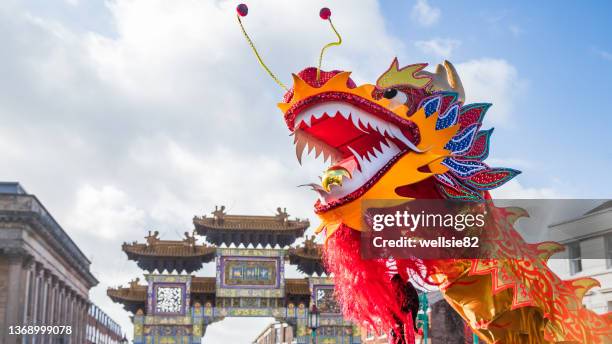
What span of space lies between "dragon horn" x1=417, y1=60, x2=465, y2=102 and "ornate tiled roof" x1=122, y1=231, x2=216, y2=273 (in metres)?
32.4

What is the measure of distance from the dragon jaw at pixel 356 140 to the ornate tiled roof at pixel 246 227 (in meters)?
33.1

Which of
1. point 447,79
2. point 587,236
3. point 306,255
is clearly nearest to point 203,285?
point 306,255

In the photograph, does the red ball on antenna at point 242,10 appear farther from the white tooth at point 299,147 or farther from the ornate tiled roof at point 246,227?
the ornate tiled roof at point 246,227

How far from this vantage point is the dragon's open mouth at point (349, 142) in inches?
239

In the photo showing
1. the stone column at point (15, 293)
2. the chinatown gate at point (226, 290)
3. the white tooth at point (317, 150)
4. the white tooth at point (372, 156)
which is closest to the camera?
the white tooth at point (372, 156)

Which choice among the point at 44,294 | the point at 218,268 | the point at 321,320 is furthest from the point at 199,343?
the point at 44,294

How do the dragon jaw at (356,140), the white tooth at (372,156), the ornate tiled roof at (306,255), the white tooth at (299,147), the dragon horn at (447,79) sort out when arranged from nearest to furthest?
the dragon jaw at (356,140), the white tooth at (372,156), the white tooth at (299,147), the dragon horn at (447,79), the ornate tiled roof at (306,255)

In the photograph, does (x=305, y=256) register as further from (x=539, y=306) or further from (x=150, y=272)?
(x=539, y=306)

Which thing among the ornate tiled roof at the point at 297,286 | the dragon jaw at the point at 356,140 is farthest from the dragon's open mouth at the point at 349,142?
the ornate tiled roof at the point at 297,286

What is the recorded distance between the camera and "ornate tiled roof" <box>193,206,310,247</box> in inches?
1545

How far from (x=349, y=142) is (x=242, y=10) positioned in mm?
1475

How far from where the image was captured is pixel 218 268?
123 feet

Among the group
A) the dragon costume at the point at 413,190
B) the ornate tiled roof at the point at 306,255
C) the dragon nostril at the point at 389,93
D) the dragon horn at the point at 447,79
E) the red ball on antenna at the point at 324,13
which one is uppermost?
the ornate tiled roof at the point at 306,255

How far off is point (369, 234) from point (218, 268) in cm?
3203
